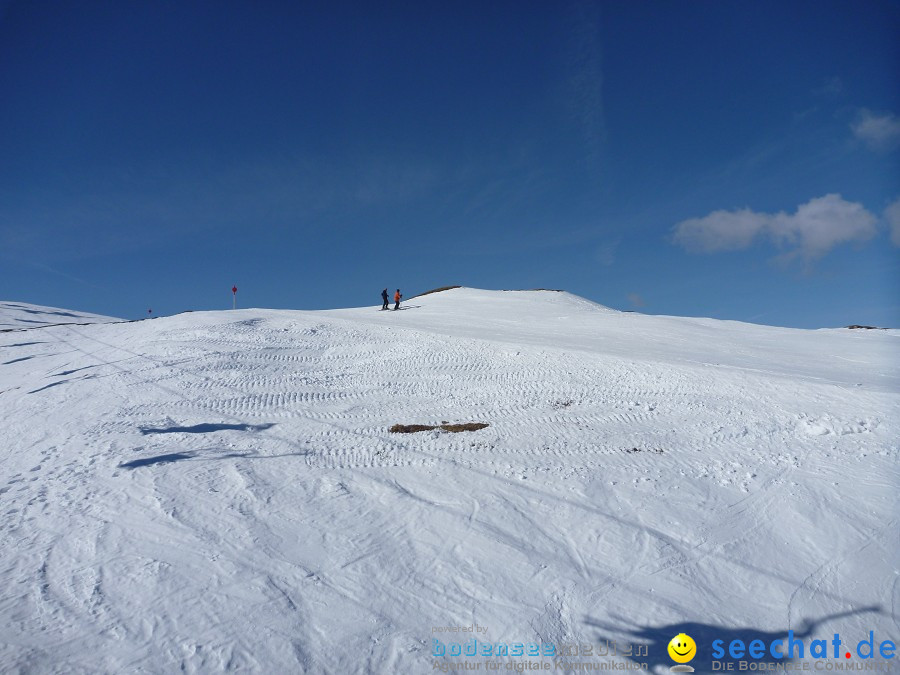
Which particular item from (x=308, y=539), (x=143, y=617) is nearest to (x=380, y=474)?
(x=308, y=539)

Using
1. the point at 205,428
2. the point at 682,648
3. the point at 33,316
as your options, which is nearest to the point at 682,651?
the point at 682,648

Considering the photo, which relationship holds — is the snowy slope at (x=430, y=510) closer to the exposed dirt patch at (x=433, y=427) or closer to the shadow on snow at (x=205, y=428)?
the shadow on snow at (x=205, y=428)

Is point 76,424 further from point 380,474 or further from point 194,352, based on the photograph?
point 380,474

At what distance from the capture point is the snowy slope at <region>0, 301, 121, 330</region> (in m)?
36.2

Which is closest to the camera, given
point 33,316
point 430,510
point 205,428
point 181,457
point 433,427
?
point 430,510

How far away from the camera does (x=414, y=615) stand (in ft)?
19.2

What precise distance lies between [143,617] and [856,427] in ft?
40.7

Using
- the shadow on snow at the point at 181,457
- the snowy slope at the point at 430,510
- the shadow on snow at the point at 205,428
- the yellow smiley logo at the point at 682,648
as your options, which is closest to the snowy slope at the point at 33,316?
the snowy slope at the point at 430,510

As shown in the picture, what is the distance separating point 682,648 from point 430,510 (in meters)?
3.71

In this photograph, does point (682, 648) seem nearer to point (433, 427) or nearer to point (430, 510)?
point (430, 510)

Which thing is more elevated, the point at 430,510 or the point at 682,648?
the point at 430,510

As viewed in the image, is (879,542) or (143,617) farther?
(879,542)

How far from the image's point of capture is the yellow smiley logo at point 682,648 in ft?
18.0

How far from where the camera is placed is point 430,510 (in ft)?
26.0
